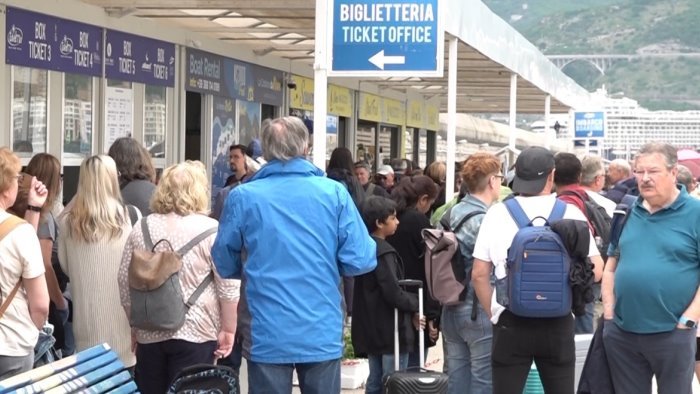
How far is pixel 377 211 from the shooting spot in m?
7.60

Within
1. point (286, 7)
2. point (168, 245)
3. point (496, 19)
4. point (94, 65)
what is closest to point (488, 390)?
point (168, 245)

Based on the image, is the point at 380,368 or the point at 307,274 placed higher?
the point at 307,274

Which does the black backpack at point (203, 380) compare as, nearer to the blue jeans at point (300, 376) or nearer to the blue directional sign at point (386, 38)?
the blue jeans at point (300, 376)

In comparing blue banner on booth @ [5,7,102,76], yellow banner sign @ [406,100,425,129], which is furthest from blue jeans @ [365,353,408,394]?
yellow banner sign @ [406,100,425,129]

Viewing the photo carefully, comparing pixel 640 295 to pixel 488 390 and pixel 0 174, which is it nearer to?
pixel 488 390

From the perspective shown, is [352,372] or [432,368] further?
[432,368]

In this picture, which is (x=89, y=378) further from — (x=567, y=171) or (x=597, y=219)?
(x=597, y=219)

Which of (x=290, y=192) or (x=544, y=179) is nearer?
(x=290, y=192)

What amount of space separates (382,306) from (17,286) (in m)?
2.62

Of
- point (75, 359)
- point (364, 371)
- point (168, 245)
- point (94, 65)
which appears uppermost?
point (94, 65)

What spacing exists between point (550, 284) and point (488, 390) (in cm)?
119

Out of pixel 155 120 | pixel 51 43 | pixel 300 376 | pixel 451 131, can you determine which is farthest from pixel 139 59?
pixel 300 376

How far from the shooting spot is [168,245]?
20.4 ft

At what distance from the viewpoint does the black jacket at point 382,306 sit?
24.5 ft
